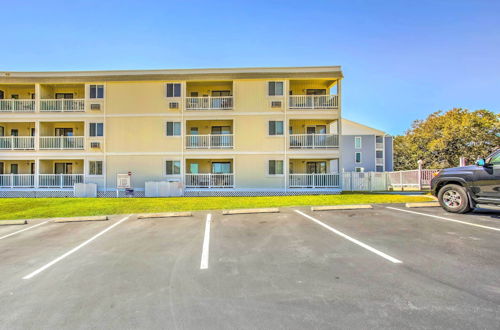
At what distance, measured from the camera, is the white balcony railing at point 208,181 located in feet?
57.6

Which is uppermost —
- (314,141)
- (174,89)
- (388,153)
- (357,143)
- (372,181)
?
(174,89)

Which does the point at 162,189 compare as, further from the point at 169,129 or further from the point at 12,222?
the point at 12,222

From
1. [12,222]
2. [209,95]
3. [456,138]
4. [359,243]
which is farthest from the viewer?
[456,138]

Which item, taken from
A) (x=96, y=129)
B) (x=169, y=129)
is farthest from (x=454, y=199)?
(x=96, y=129)

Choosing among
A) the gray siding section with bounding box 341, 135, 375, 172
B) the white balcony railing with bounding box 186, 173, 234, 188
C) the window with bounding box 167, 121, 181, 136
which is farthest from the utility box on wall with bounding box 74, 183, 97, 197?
the gray siding section with bounding box 341, 135, 375, 172

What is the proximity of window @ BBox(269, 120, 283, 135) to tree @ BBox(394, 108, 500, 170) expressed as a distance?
74.2 ft

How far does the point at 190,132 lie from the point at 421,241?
17.2 meters

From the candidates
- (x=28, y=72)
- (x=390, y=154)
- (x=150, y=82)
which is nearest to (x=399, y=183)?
(x=390, y=154)

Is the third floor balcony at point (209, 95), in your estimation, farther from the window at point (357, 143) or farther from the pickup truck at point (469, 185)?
the window at point (357, 143)

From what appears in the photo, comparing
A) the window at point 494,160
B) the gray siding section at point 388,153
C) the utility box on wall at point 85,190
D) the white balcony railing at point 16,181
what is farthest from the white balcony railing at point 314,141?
the gray siding section at point 388,153

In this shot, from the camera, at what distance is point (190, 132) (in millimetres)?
19344

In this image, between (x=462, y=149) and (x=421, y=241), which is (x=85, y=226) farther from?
(x=462, y=149)

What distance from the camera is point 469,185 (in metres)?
7.56

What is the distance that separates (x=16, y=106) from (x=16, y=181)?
19.1 feet
